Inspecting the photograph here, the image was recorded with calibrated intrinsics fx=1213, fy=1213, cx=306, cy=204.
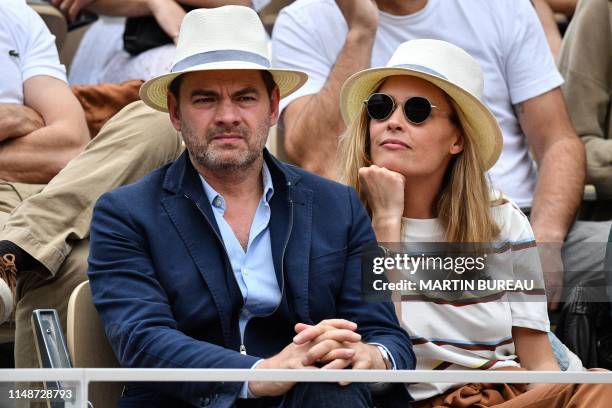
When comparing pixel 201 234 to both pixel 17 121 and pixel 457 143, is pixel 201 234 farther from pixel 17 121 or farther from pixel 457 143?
pixel 17 121

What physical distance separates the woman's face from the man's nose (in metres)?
0.53

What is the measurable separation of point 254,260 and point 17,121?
155 centimetres

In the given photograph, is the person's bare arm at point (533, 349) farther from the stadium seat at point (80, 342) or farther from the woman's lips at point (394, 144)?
the stadium seat at point (80, 342)

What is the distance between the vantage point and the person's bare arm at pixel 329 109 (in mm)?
4273

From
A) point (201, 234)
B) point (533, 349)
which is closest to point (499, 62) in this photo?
point (533, 349)

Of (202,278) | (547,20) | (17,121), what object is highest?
(547,20)

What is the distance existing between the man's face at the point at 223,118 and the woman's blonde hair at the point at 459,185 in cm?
44

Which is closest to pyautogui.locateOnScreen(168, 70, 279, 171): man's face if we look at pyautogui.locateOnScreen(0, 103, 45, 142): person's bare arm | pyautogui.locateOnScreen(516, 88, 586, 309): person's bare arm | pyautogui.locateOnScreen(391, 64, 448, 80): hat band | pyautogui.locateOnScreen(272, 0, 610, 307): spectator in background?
pyautogui.locateOnScreen(391, 64, 448, 80): hat band

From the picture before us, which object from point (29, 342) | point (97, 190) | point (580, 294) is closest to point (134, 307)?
point (29, 342)

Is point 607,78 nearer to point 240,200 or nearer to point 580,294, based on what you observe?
point 580,294

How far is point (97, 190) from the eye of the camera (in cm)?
392

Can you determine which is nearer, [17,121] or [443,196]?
[443,196]

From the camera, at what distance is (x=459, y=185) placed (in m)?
3.67

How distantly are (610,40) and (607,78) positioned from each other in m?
0.15
